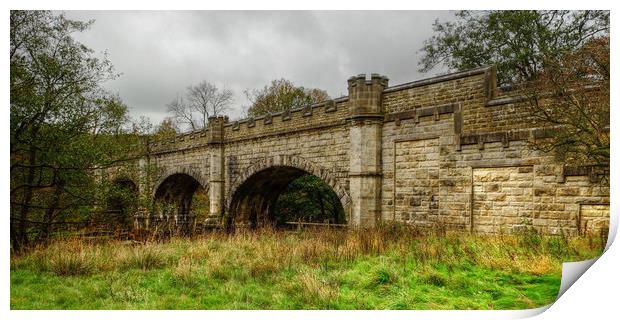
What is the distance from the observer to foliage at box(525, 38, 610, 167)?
723 centimetres

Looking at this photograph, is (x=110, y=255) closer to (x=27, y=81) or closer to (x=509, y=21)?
(x=27, y=81)

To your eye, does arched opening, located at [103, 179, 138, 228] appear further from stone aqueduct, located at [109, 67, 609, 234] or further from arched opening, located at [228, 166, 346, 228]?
stone aqueduct, located at [109, 67, 609, 234]

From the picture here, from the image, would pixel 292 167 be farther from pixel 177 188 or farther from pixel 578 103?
pixel 177 188

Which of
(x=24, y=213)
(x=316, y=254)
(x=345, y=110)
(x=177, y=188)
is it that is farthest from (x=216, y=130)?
(x=316, y=254)

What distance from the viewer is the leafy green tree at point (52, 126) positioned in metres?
8.79

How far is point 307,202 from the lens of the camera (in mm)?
22922

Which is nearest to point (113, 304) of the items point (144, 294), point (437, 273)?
point (144, 294)

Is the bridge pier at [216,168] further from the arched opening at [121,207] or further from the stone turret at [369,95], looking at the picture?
the stone turret at [369,95]

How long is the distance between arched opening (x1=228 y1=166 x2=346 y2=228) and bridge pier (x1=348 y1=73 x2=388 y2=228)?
1858mm

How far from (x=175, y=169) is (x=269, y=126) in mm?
8051

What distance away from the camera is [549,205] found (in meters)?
8.68

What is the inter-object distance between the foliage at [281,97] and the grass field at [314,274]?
19383 millimetres

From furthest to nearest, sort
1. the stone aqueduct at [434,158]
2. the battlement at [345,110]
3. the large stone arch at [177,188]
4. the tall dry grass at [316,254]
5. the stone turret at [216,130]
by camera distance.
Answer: the large stone arch at [177,188] → the stone turret at [216,130] → the battlement at [345,110] → the stone aqueduct at [434,158] → the tall dry grass at [316,254]

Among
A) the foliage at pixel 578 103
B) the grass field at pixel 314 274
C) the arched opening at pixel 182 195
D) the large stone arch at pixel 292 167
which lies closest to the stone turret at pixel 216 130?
the large stone arch at pixel 292 167
